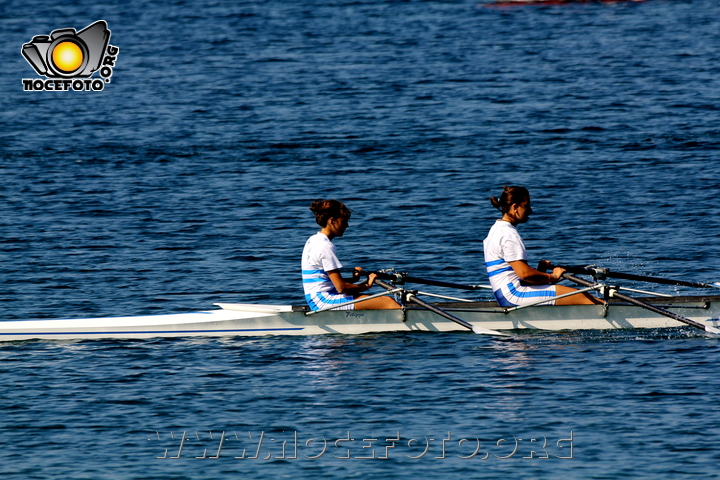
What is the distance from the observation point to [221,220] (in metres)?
21.6

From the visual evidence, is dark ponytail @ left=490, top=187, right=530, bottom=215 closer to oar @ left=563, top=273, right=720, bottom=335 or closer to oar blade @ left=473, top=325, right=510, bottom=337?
oar @ left=563, top=273, right=720, bottom=335

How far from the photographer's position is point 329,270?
13.0 m

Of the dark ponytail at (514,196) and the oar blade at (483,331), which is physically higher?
the dark ponytail at (514,196)

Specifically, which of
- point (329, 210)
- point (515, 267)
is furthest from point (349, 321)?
point (515, 267)

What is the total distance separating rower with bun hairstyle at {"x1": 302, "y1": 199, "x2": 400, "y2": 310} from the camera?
42.0 ft

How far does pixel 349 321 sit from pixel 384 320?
17.3 inches

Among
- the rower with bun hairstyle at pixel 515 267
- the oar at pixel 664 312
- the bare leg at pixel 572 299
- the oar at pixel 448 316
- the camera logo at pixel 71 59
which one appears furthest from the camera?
the camera logo at pixel 71 59

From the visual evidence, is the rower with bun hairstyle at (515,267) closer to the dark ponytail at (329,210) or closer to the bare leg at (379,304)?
the bare leg at (379,304)

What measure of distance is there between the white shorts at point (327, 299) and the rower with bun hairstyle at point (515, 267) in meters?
1.79

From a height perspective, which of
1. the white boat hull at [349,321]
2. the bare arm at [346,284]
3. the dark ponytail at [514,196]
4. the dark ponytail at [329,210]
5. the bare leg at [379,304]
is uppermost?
the dark ponytail at [514,196]

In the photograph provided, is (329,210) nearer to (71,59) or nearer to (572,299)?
(572,299)

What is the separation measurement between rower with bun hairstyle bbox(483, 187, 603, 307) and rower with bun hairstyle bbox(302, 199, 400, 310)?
4.47ft

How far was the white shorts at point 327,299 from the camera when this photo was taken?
43.7ft

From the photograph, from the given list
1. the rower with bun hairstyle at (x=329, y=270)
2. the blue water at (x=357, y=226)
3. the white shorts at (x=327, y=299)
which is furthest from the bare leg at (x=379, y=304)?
the blue water at (x=357, y=226)
